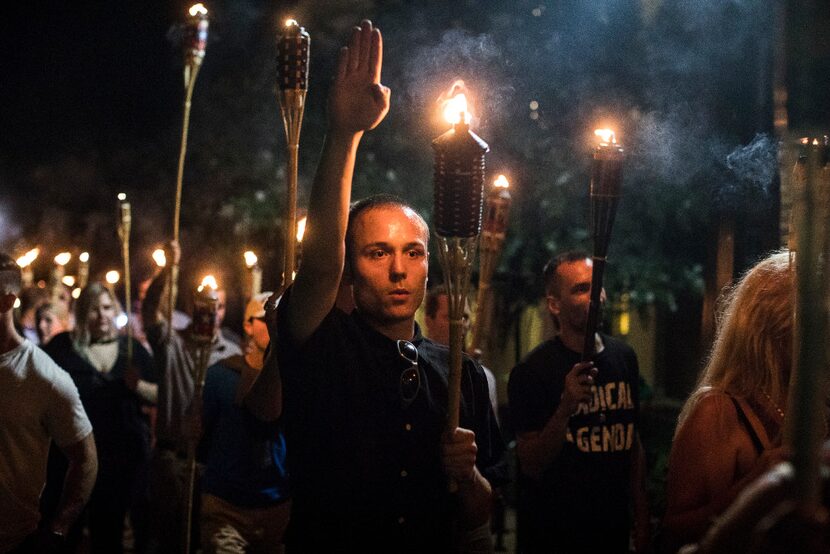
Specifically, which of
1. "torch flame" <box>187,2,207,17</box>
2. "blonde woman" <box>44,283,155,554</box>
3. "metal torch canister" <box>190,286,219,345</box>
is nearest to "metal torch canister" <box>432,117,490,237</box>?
"metal torch canister" <box>190,286,219,345</box>

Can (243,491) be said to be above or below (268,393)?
below

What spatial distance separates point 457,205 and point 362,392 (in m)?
0.71

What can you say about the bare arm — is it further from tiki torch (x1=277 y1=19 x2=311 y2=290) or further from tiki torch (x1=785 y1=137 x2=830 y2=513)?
tiki torch (x1=785 y1=137 x2=830 y2=513)

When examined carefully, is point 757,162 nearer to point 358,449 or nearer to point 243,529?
point 358,449

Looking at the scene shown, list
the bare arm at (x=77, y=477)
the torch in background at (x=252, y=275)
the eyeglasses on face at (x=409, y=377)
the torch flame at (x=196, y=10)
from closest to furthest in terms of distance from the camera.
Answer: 1. the eyeglasses on face at (x=409, y=377)
2. the bare arm at (x=77, y=477)
3. the torch flame at (x=196, y=10)
4. the torch in background at (x=252, y=275)

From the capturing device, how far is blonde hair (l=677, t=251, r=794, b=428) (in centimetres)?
336

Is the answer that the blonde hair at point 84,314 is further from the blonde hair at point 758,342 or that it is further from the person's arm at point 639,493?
the blonde hair at point 758,342

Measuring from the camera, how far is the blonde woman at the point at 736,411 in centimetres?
317

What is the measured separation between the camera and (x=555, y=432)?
523 centimetres

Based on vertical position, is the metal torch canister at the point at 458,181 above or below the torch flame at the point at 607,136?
below

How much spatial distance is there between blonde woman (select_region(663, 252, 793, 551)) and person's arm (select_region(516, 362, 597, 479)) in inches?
51.1

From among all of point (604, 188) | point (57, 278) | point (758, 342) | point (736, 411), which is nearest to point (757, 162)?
point (604, 188)

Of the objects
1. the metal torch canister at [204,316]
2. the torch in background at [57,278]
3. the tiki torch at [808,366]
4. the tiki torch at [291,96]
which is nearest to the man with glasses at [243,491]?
the metal torch canister at [204,316]

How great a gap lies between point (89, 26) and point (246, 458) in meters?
14.7
